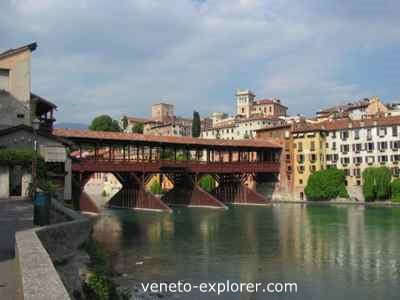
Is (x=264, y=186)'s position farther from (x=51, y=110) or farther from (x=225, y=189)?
(x=51, y=110)

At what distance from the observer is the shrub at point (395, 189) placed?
6062 cm

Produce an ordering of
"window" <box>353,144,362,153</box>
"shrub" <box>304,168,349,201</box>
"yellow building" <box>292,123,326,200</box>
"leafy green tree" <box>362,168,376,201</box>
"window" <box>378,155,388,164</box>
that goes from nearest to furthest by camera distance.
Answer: "leafy green tree" <box>362,168,376,201</box> → "window" <box>378,155,388,164</box> → "shrub" <box>304,168,349,201</box> → "window" <box>353,144,362,153</box> → "yellow building" <box>292,123,326,200</box>

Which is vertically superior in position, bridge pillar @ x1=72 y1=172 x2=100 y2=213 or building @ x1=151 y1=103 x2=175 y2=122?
building @ x1=151 y1=103 x2=175 y2=122

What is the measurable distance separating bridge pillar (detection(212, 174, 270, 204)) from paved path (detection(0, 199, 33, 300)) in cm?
4663

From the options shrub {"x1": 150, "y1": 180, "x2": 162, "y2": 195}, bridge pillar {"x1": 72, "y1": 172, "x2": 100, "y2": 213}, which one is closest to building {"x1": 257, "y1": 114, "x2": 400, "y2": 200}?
shrub {"x1": 150, "y1": 180, "x2": 162, "y2": 195}

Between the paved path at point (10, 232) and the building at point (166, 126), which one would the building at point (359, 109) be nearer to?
the building at point (166, 126)

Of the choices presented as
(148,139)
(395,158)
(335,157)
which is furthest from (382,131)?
(148,139)

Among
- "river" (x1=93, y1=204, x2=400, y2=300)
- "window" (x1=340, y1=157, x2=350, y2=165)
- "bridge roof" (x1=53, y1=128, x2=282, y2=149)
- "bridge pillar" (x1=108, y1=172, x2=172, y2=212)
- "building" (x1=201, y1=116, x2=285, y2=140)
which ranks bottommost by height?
"river" (x1=93, y1=204, x2=400, y2=300)

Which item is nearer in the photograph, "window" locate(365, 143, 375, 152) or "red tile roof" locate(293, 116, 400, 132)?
"red tile roof" locate(293, 116, 400, 132)

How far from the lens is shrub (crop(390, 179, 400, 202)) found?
60625mm

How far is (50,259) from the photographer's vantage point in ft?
26.6

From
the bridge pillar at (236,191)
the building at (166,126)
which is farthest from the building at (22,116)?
the building at (166,126)

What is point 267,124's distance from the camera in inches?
4505

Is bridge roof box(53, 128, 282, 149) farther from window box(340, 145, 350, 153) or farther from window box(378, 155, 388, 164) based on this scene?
window box(378, 155, 388, 164)
